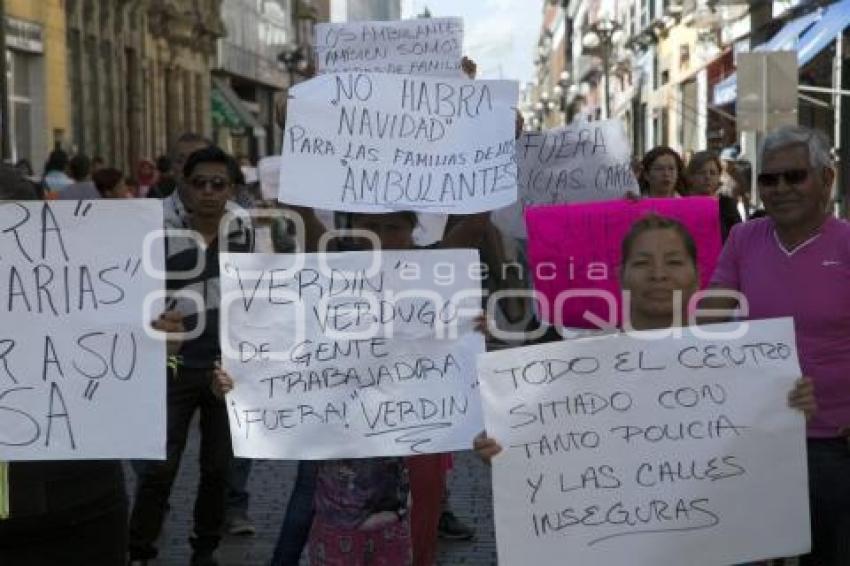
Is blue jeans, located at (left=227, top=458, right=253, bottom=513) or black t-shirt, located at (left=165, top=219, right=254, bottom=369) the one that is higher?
black t-shirt, located at (left=165, top=219, right=254, bottom=369)

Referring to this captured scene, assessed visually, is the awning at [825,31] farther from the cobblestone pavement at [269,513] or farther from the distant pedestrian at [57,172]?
the cobblestone pavement at [269,513]

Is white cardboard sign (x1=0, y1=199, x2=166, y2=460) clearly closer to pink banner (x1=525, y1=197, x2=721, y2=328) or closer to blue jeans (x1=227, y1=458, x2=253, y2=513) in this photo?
pink banner (x1=525, y1=197, x2=721, y2=328)

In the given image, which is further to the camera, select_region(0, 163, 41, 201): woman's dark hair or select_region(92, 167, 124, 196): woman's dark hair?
select_region(92, 167, 124, 196): woman's dark hair

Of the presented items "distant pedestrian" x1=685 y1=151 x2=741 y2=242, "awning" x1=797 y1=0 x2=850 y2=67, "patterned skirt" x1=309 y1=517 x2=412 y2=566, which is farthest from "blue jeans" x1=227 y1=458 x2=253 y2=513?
"awning" x1=797 y1=0 x2=850 y2=67

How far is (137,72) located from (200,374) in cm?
2453

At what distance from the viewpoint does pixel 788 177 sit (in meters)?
4.11

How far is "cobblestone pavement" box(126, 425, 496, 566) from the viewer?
6152 millimetres

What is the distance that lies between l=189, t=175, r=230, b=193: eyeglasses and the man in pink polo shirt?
2.47m

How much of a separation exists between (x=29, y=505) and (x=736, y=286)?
2.22 meters

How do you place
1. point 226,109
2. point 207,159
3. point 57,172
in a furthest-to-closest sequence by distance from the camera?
point 226,109 < point 57,172 < point 207,159

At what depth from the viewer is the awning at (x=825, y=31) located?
55.1 feet

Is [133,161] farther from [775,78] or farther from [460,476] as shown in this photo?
[460,476]

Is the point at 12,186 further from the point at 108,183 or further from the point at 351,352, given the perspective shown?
the point at 108,183

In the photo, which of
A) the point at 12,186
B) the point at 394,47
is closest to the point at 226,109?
the point at 394,47
